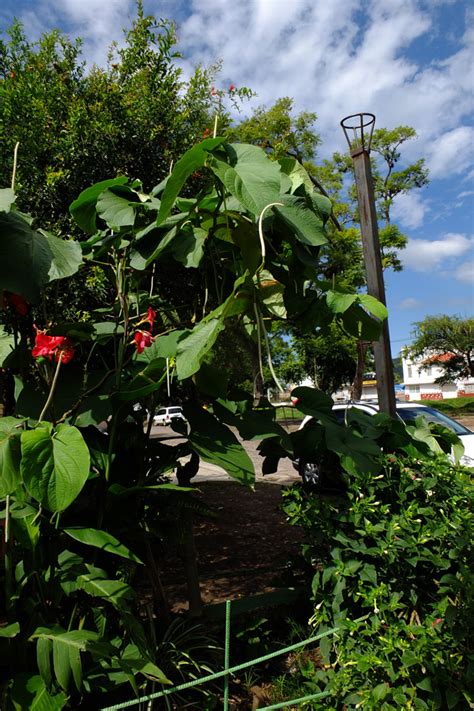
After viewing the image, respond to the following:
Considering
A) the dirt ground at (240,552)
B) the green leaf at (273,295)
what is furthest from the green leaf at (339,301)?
the dirt ground at (240,552)

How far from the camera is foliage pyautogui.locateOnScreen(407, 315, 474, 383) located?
31219 millimetres

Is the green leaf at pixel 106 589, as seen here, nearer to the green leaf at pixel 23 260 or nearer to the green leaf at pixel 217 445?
the green leaf at pixel 217 445

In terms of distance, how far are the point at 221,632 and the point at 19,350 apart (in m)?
1.52

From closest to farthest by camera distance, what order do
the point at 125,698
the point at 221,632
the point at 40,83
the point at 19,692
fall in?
the point at 19,692
the point at 125,698
the point at 221,632
the point at 40,83

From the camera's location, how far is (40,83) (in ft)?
12.7

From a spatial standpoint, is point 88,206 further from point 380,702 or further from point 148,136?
point 148,136

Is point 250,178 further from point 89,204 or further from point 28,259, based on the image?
point 89,204

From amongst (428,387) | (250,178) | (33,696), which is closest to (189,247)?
(250,178)

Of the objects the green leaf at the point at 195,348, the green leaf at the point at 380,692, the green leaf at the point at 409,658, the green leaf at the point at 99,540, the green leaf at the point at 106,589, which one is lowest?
the green leaf at the point at 380,692

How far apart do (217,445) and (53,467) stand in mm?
549

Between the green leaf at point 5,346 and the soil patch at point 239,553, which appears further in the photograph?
the soil patch at point 239,553

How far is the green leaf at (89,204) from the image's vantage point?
1685mm

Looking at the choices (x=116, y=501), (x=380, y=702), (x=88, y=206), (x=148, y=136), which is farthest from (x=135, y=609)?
(x=148, y=136)

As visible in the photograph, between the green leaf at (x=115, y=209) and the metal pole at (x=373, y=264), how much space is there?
2.09 m
